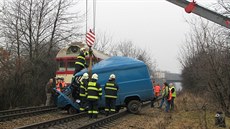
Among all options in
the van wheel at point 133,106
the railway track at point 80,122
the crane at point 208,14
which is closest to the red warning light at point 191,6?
the crane at point 208,14

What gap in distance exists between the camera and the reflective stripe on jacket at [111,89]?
15.6 metres

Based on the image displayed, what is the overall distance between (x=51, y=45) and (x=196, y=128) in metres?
22.7

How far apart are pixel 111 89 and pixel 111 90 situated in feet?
0.22

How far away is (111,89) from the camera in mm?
15555

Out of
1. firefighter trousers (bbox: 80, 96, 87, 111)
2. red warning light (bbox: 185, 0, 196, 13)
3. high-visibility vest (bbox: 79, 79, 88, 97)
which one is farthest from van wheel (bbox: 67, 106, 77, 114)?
red warning light (bbox: 185, 0, 196, 13)

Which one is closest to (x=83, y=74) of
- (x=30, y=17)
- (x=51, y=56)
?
(x=51, y=56)

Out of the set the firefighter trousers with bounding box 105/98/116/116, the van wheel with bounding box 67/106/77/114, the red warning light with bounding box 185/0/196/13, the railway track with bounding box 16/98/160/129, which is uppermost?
the red warning light with bounding box 185/0/196/13

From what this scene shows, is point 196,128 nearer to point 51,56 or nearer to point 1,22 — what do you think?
point 51,56

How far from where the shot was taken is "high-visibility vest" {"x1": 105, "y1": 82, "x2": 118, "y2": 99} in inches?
612

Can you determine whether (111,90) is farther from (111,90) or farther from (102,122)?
(102,122)

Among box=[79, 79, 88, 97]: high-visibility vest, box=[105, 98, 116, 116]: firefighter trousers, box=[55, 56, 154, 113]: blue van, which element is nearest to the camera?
box=[79, 79, 88, 97]: high-visibility vest

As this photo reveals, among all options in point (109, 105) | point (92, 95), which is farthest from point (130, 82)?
point (92, 95)

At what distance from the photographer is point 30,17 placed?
32.0 m

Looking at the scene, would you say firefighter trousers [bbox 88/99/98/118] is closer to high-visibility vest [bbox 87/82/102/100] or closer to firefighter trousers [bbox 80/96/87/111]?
high-visibility vest [bbox 87/82/102/100]
